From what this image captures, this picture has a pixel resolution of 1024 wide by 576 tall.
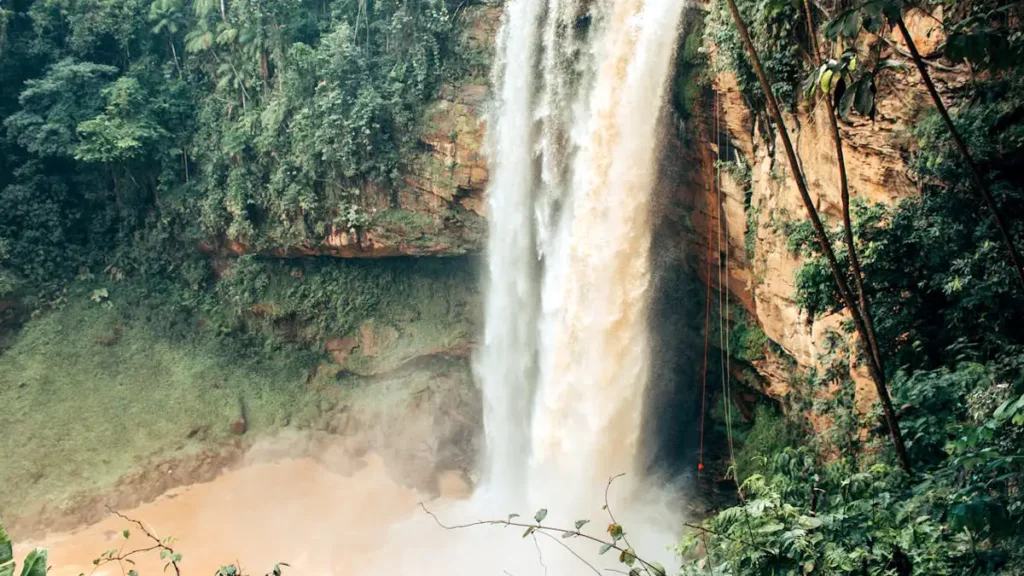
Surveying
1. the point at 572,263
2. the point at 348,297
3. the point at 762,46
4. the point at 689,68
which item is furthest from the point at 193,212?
the point at 762,46

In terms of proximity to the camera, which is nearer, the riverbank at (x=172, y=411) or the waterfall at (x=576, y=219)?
the waterfall at (x=576, y=219)

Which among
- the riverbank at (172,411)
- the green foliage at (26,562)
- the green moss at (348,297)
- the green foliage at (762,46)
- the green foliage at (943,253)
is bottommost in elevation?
the riverbank at (172,411)

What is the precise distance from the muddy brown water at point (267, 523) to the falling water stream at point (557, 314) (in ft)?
0.14

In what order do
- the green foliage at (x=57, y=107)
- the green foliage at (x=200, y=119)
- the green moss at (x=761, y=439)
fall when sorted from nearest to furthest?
1. the green moss at (x=761, y=439)
2. the green foliage at (x=200, y=119)
3. the green foliage at (x=57, y=107)

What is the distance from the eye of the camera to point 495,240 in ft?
48.0

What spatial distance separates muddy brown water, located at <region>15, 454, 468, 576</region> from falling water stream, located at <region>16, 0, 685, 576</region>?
0.14 ft

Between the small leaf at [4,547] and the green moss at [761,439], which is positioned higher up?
the small leaf at [4,547]

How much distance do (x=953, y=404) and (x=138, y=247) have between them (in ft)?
53.6

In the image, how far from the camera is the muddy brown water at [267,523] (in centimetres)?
1254

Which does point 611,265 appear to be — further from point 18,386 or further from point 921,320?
point 18,386

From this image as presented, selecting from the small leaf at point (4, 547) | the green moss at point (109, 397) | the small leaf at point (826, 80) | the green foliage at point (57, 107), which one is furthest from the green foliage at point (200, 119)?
the small leaf at point (4, 547)

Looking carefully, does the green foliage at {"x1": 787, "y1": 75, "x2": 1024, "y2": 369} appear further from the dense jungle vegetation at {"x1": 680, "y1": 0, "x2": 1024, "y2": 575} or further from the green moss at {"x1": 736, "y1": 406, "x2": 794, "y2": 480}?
the green moss at {"x1": 736, "y1": 406, "x2": 794, "y2": 480}

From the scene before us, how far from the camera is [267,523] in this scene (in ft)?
44.5

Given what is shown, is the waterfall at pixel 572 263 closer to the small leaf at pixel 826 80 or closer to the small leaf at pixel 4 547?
the small leaf at pixel 826 80
